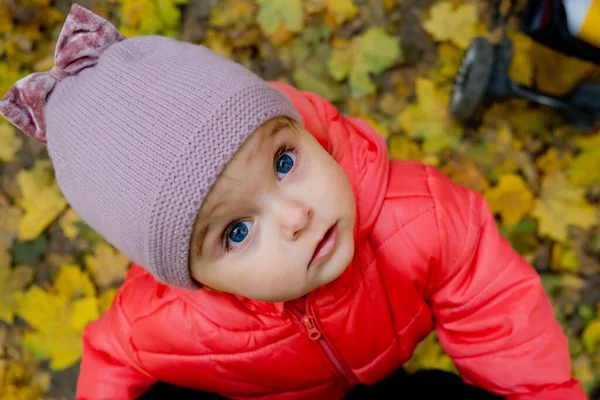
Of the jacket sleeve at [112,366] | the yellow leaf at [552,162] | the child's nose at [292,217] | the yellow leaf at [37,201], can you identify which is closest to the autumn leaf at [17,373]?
the yellow leaf at [37,201]

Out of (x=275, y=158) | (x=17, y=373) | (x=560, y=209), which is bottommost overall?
(x=17, y=373)

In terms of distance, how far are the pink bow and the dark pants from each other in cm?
57

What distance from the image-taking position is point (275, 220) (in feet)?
2.64

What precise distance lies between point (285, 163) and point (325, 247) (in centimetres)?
14

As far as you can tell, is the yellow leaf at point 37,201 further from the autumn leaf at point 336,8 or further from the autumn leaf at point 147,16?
the autumn leaf at point 336,8

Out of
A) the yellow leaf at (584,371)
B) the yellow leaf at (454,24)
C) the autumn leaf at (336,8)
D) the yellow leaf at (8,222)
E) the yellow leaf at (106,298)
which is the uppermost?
the yellow leaf at (454,24)

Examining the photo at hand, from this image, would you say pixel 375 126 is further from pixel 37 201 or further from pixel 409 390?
pixel 37 201

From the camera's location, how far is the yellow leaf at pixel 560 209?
5.01 feet

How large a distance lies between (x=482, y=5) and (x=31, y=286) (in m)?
1.52

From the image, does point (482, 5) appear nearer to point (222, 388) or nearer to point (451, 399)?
point (451, 399)

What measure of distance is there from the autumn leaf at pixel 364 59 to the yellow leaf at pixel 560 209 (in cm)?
56

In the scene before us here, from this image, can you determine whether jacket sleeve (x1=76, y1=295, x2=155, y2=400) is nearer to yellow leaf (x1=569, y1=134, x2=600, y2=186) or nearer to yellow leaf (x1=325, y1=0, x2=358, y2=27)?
yellow leaf (x1=325, y1=0, x2=358, y2=27)

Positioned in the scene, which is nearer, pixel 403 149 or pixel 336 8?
pixel 403 149

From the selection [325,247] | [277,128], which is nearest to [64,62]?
[277,128]
